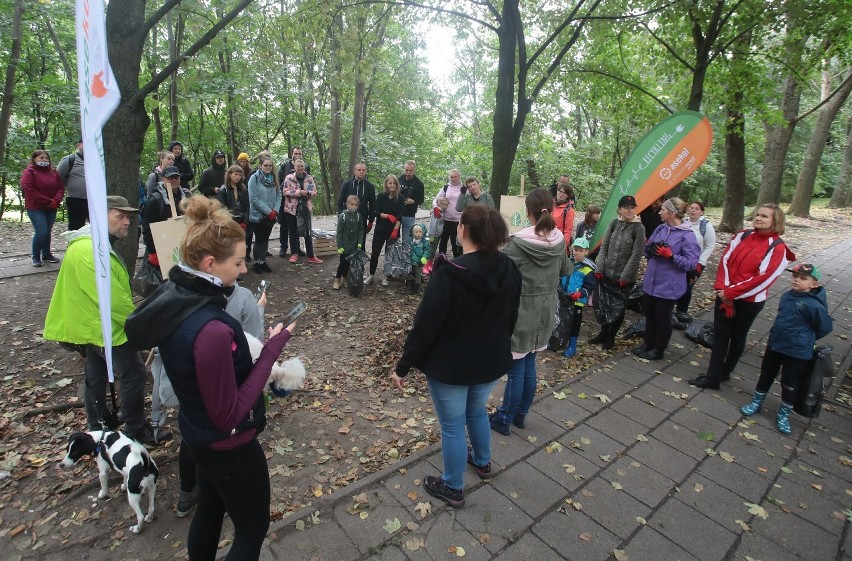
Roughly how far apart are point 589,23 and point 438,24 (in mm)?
2997

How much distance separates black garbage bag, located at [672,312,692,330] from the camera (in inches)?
261

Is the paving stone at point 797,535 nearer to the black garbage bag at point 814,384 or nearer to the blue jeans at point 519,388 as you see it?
the black garbage bag at point 814,384

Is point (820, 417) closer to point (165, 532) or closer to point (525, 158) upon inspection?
point (165, 532)

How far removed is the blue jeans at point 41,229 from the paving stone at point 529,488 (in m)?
8.02

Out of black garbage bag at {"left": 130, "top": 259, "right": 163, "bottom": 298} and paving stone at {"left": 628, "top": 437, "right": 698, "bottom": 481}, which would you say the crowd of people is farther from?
paving stone at {"left": 628, "top": 437, "right": 698, "bottom": 481}

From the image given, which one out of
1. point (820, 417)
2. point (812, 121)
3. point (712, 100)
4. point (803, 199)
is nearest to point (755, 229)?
point (820, 417)

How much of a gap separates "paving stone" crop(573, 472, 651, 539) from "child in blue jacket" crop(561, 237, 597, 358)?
2.38m

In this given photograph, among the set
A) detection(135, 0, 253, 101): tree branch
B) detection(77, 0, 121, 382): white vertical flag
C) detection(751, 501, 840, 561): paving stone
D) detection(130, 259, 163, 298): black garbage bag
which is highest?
detection(135, 0, 253, 101): tree branch

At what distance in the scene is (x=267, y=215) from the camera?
7.60m

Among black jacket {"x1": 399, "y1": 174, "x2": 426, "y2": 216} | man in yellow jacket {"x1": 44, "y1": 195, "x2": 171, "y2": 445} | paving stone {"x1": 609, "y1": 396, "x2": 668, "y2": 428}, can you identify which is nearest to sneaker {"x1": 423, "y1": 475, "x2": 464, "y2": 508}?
paving stone {"x1": 609, "y1": 396, "x2": 668, "y2": 428}

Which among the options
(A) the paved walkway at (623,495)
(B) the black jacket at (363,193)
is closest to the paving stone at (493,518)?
(A) the paved walkway at (623,495)

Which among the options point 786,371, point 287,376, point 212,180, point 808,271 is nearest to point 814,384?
point 786,371

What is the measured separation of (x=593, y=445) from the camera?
3.84 m

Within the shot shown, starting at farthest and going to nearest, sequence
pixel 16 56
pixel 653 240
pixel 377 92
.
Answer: pixel 377 92
pixel 16 56
pixel 653 240
